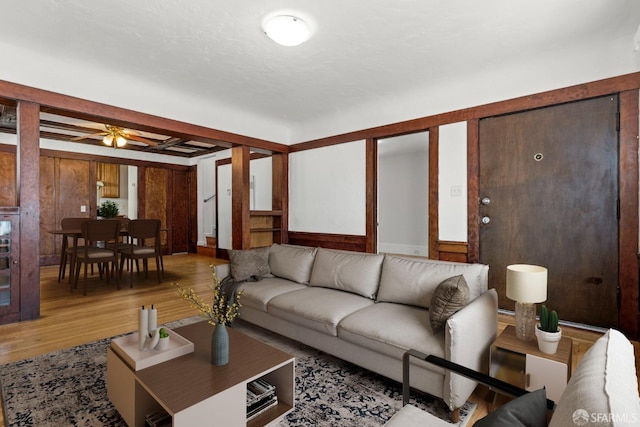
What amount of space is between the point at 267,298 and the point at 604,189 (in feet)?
10.2

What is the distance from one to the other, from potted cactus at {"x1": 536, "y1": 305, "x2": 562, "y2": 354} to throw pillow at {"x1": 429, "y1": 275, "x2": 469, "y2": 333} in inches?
16.3

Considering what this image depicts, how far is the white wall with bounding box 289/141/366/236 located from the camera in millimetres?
4621

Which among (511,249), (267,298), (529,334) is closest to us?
(529,334)

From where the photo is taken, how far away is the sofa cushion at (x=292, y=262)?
316 cm

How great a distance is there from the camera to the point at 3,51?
290 cm

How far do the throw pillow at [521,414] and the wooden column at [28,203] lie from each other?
4031 millimetres

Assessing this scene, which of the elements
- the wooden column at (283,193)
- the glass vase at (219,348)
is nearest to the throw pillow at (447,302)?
the glass vase at (219,348)

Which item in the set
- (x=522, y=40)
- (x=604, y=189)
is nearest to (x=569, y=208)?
(x=604, y=189)

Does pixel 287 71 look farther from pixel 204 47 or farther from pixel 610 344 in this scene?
pixel 610 344

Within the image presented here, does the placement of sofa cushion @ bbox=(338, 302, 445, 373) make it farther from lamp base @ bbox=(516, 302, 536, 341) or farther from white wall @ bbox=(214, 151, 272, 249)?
white wall @ bbox=(214, 151, 272, 249)

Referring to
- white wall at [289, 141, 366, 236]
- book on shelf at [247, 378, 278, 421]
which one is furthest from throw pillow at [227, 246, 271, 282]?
white wall at [289, 141, 366, 236]

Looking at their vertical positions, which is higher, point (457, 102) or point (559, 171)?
point (457, 102)

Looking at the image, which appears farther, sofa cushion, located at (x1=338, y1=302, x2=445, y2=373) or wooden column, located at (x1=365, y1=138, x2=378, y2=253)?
wooden column, located at (x1=365, y1=138, x2=378, y2=253)

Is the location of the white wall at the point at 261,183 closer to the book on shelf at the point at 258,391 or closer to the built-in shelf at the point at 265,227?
the built-in shelf at the point at 265,227
